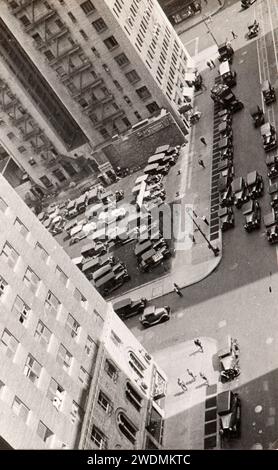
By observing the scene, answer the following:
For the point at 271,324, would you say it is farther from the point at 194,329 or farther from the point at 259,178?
the point at 259,178

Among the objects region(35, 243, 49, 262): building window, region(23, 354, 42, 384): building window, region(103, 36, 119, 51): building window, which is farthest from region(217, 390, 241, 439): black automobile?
region(103, 36, 119, 51): building window

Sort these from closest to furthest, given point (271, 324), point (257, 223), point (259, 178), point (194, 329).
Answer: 1. point (271, 324)
2. point (194, 329)
3. point (257, 223)
4. point (259, 178)

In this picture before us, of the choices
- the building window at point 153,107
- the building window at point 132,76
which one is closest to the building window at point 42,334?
the building window at point 153,107

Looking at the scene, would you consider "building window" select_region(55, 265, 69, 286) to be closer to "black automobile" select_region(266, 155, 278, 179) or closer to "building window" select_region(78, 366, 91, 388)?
"building window" select_region(78, 366, 91, 388)

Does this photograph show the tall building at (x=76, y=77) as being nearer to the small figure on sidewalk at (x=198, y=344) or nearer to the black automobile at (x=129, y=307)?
the black automobile at (x=129, y=307)

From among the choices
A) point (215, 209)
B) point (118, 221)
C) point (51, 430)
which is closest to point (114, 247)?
point (118, 221)

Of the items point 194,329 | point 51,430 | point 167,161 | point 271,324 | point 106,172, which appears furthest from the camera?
point 106,172

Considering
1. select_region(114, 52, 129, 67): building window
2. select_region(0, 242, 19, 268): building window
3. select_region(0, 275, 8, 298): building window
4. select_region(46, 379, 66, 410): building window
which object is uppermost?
select_region(114, 52, 129, 67): building window
